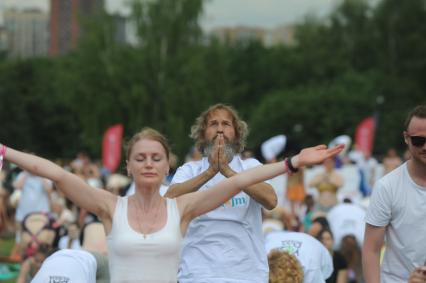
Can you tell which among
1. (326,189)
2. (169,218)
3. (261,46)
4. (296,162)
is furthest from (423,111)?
(261,46)

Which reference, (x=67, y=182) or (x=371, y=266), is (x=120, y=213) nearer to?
(x=67, y=182)

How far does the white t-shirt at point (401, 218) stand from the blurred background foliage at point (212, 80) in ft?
143

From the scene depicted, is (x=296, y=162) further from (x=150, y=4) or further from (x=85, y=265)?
(x=150, y=4)

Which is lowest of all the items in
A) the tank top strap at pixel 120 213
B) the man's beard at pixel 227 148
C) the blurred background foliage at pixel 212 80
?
the tank top strap at pixel 120 213

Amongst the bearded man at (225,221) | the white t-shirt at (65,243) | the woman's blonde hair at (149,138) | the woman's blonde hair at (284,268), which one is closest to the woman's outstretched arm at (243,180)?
the woman's blonde hair at (149,138)

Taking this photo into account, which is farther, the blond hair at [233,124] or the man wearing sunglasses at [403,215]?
the blond hair at [233,124]

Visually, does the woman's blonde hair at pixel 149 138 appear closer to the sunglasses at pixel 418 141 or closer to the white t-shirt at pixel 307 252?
the sunglasses at pixel 418 141

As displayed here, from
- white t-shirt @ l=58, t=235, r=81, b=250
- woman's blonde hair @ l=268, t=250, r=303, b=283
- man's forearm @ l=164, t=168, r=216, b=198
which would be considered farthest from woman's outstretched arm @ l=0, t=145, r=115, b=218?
white t-shirt @ l=58, t=235, r=81, b=250

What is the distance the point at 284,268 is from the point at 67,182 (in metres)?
2.58

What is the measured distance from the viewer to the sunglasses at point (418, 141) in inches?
201

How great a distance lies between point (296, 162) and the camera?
469cm

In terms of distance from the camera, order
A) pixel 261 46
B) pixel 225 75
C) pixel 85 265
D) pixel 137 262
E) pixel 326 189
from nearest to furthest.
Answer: pixel 137 262 → pixel 85 265 → pixel 326 189 → pixel 225 75 → pixel 261 46

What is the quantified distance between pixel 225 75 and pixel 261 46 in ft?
64.1

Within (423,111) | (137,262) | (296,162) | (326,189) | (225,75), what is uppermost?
(225,75)
